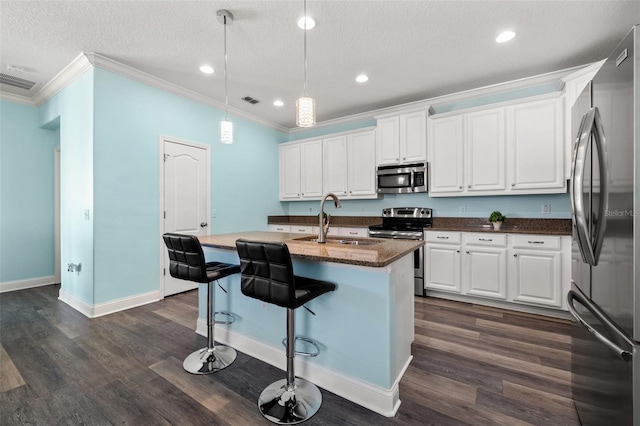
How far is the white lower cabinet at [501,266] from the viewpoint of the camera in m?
3.02

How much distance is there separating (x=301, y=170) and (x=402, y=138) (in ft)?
6.67

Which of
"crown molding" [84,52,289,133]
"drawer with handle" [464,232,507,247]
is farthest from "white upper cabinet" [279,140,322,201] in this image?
"drawer with handle" [464,232,507,247]

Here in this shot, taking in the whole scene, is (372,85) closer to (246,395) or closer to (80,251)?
(246,395)

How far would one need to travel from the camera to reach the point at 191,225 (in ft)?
13.3

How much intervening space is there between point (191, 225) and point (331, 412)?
128 inches

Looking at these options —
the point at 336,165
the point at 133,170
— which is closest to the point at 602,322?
the point at 336,165

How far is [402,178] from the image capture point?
423cm

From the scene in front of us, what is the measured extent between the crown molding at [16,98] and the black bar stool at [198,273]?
4.26 metres

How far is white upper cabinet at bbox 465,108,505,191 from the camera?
11.6ft

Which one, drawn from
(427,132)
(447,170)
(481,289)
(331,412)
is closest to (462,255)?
(481,289)

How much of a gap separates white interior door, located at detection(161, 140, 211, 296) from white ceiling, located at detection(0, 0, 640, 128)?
3.07ft

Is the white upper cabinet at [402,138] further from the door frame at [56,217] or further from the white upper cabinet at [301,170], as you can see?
the door frame at [56,217]

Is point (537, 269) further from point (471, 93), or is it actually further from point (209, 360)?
point (209, 360)

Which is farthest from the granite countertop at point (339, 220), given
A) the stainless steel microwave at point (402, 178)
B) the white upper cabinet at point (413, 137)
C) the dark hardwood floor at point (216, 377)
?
the dark hardwood floor at point (216, 377)
